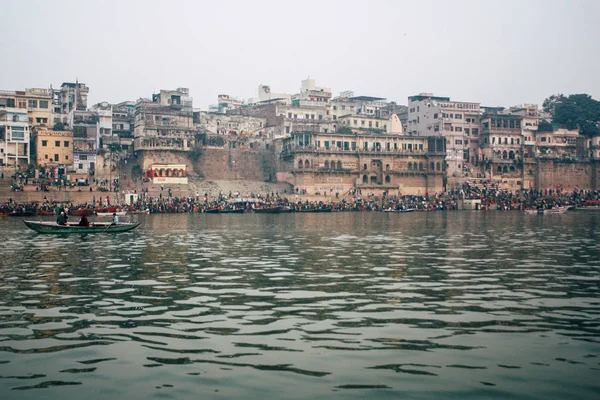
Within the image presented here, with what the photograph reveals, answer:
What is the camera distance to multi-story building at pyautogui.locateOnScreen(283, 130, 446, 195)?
7056cm

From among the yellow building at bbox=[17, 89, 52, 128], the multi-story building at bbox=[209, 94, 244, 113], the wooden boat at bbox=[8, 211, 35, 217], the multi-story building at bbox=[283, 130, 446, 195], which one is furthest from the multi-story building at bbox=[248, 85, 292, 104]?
the wooden boat at bbox=[8, 211, 35, 217]

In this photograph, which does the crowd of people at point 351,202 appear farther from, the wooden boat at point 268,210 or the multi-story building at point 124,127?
the multi-story building at point 124,127

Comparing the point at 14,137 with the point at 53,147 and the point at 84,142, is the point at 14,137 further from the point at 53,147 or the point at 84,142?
the point at 84,142

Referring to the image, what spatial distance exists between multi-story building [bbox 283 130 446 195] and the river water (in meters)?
50.6

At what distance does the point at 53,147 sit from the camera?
6088 cm

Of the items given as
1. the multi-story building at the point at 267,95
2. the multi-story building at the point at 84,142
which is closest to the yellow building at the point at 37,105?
the multi-story building at the point at 84,142

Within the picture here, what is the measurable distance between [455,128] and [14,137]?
4634cm

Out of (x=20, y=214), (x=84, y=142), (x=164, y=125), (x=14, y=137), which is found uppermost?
(x=164, y=125)

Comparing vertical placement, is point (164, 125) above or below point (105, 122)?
below

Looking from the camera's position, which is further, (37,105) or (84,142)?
(37,105)

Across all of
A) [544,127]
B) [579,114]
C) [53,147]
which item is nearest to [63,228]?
[53,147]

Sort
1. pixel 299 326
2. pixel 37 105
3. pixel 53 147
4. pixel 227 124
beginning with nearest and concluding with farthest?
pixel 299 326, pixel 53 147, pixel 37 105, pixel 227 124

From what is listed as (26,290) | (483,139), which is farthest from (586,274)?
(483,139)

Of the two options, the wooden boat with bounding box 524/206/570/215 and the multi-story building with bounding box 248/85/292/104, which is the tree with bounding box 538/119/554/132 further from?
the multi-story building with bounding box 248/85/292/104
